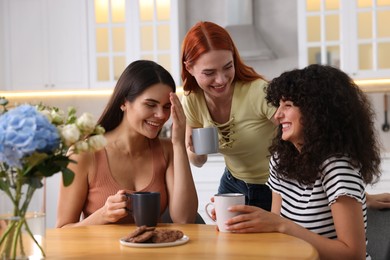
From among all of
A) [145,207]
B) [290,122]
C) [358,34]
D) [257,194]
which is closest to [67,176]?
[145,207]

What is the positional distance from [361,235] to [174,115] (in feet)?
2.50

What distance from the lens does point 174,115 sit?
214 centimetres

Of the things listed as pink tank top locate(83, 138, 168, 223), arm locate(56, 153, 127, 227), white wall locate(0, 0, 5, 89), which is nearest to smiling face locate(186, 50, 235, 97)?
pink tank top locate(83, 138, 168, 223)

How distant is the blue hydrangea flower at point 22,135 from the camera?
1223mm

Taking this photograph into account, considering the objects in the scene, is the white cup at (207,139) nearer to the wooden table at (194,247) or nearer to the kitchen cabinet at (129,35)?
the wooden table at (194,247)

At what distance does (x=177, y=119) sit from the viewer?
7.07 ft

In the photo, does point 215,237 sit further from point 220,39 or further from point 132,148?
point 220,39

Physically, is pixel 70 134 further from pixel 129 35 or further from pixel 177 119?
pixel 129 35

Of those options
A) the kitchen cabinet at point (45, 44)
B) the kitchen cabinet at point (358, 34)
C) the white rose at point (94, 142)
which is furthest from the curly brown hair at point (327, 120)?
the kitchen cabinet at point (45, 44)

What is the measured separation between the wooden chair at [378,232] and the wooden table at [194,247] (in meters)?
0.34

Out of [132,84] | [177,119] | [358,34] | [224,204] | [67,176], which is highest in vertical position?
[358,34]

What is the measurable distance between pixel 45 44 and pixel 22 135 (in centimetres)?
409

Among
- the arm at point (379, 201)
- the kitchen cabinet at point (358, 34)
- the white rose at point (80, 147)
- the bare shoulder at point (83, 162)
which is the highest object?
the kitchen cabinet at point (358, 34)

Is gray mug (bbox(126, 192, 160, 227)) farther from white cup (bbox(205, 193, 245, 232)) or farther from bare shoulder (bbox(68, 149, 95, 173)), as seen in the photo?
bare shoulder (bbox(68, 149, 95, 173))
